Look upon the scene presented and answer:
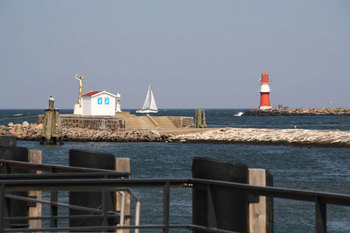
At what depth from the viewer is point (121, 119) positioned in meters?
58.8

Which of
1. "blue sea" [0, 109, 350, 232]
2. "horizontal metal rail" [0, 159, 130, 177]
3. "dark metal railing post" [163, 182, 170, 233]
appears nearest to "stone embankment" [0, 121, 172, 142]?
"blue sea" [0, 109, 350, 232]

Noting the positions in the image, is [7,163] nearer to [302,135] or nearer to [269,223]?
A: [269,223]

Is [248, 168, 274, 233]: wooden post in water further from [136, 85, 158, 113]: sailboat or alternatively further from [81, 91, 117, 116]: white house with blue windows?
[136, 85, 158, 113]: sailboat

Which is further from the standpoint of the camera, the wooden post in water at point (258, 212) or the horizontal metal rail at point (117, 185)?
the wooden post in water at point (258, 212)

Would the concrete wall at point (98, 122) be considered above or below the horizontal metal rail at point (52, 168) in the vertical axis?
above

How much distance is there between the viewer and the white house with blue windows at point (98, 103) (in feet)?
184

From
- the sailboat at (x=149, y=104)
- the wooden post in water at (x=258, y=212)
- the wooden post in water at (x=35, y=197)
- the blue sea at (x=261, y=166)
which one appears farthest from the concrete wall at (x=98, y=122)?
the sailboat at (x=149, y=104)

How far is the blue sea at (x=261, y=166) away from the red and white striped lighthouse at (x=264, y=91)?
237 ft

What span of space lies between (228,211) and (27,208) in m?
3.81

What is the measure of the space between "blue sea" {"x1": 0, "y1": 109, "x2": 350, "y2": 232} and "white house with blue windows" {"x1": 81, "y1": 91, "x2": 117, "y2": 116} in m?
3.53

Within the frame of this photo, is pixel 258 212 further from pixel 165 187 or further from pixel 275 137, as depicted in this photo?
pixel 275 137

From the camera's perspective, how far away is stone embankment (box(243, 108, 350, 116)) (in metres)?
175

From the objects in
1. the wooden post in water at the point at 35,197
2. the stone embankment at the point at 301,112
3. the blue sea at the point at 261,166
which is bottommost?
the blue sea at the point at 261,166

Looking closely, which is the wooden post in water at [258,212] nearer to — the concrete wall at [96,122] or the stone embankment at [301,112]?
the concrete wall at [96,122]
